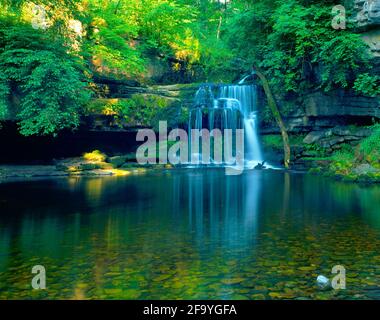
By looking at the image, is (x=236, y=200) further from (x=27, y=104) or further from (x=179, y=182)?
(x=27, y=104)

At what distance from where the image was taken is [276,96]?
25219 mm

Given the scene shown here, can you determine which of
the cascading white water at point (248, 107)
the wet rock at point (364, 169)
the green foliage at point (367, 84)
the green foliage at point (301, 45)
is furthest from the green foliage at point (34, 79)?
the wet rock at point (364, 169)

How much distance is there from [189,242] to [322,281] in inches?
111

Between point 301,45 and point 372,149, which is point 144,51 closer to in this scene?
point 301,45

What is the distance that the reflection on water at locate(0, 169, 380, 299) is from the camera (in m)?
4.94

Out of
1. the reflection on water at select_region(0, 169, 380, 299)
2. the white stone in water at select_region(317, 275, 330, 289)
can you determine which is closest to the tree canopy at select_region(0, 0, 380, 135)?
the reflection on water at select_region(0, 169, 380, 299)

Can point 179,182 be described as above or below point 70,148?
below

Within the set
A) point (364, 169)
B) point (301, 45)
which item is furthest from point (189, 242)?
point (301, 45)

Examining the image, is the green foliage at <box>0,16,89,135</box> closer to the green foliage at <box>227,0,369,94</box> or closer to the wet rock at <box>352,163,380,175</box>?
the green foliage at <box>227,0,369,94</box>

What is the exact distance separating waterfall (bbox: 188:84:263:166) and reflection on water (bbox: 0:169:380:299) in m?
12.4

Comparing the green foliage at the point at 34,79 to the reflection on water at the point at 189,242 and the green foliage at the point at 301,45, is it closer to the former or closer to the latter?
the reflection on water at the point at 189,242

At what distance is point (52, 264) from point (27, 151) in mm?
19623

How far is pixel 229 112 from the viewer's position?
1015 inches

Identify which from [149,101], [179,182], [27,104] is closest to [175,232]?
[179,182]
